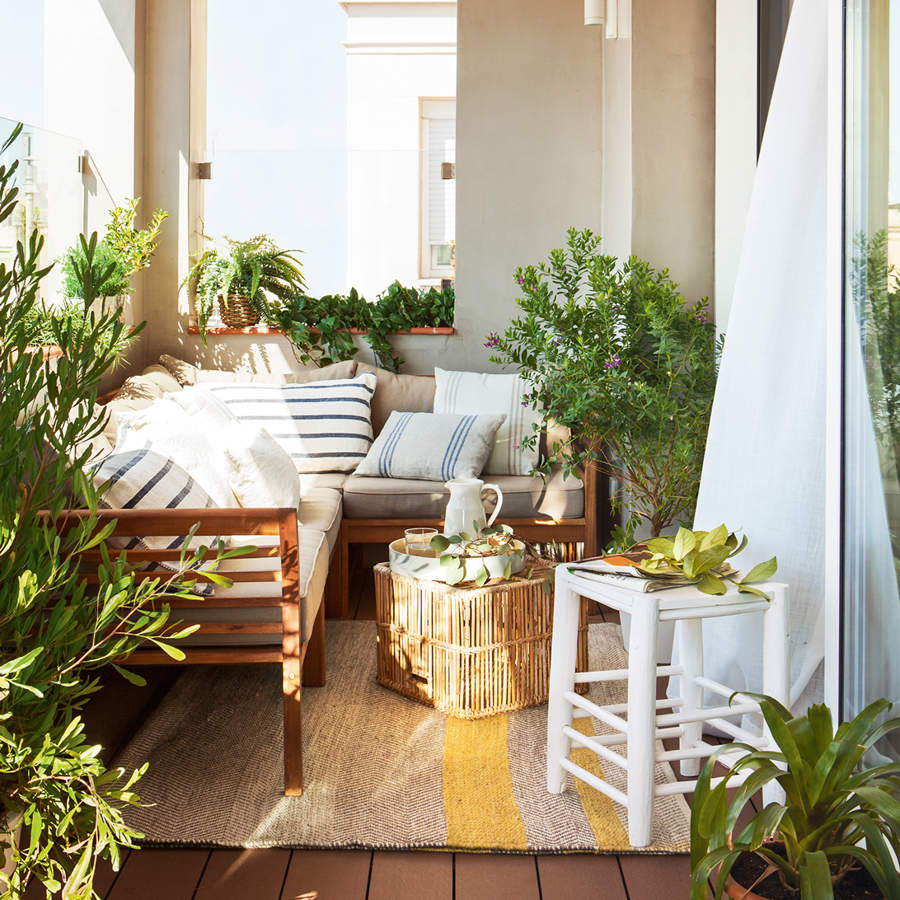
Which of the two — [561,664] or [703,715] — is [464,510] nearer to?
[561,664]

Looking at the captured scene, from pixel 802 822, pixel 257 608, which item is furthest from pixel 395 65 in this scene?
pixel 802 822

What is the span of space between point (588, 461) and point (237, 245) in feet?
7.13

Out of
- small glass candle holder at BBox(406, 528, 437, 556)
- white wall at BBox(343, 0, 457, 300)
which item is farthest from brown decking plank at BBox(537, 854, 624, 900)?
white wall at BBox(343, 0, 457, 300)

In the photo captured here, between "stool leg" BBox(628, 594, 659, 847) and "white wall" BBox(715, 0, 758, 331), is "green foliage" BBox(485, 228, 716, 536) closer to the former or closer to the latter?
"white wall" BBox(715, 0, 758, 331)

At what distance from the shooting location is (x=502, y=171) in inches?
180

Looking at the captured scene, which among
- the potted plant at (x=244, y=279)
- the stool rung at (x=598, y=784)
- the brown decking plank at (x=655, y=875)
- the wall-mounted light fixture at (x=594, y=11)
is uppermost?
the wall-mounted light fixture at (x=594, y=11)

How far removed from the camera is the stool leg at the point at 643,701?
189 centimetres

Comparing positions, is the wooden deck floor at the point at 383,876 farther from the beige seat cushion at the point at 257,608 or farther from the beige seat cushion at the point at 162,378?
the beige seat cushion at the point at 162,378

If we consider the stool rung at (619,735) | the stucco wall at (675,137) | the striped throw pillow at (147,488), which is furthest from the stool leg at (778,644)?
the stucco wall at (675,137)

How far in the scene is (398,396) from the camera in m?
4.41

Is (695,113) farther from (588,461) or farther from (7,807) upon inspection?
(7,807)

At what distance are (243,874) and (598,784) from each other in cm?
76

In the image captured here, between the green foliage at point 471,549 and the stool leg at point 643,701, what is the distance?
75cm

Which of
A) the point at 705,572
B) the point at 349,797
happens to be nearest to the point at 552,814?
the point at 349,797
